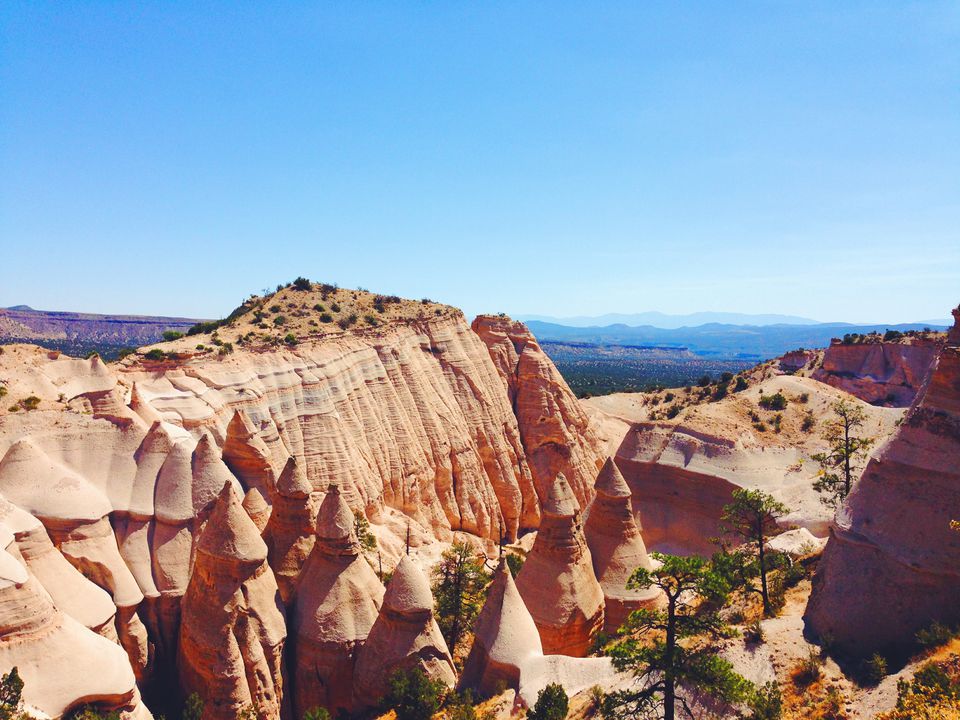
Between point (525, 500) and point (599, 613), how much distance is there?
21095 millimetres

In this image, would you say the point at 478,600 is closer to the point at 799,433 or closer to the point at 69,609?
the point at 69,609

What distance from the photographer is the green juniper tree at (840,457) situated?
22.8m

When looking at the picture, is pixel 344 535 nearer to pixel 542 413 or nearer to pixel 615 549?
pixel 615 549

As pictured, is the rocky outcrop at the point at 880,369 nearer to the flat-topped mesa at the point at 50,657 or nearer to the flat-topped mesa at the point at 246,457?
the flat-topped mesa at the point at 246,457

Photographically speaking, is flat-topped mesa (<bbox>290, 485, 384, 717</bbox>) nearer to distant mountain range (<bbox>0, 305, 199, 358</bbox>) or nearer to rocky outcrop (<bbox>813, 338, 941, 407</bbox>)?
rocky outcrop (<bbox>813, 338, 941, 407</bbox>)

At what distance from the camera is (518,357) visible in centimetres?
4647

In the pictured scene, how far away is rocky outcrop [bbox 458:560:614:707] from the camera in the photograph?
13.7m

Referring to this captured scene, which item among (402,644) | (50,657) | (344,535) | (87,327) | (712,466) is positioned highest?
(87,327)

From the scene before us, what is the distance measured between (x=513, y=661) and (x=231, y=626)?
7.23 meters

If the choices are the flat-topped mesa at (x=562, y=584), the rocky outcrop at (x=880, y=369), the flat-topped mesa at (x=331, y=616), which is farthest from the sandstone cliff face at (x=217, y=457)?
the rocky outcrop at (x=880, y=369)

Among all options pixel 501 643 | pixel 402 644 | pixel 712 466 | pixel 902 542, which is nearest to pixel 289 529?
pixel 402 644

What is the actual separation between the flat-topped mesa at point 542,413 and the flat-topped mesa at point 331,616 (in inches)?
981

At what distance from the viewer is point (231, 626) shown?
49.6 feet

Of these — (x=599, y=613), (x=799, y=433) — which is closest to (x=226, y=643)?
(x=599, y=613)
